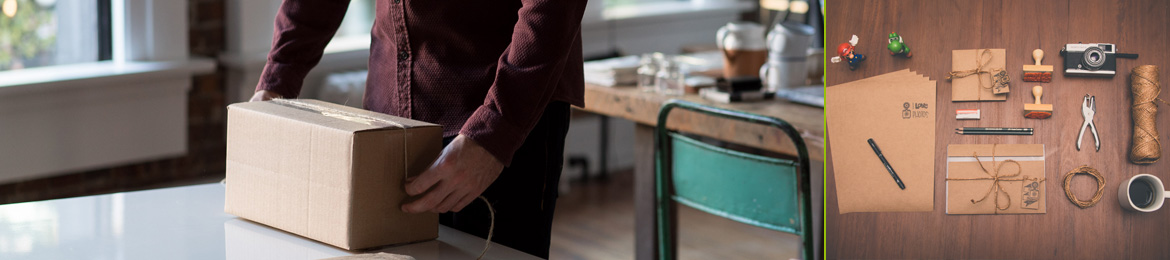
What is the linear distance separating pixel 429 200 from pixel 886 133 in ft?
1.61

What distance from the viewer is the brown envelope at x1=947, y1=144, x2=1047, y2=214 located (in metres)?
1.19

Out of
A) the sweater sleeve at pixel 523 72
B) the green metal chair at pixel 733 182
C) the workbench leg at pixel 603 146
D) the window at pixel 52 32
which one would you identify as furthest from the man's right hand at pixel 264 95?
the workbench leg at pixel 603 146

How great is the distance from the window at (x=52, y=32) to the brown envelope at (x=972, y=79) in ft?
8.18

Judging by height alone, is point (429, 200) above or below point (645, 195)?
above

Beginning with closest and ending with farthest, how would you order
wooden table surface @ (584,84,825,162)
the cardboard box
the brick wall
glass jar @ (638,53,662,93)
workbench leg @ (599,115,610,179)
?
the cardboard box, wooden table surface @ (584,84,825,162), glass jar @ (638,53,662,93), the brick wall, workbench leg @ (599,115,610,179)

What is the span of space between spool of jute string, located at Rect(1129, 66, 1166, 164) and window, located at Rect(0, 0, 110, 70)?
104 inches

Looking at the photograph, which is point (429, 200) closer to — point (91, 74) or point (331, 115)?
point (331, 115)

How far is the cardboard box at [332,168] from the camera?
1.13 meters

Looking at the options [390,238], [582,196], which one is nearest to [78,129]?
[582,196]

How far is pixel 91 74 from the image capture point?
2.92 m

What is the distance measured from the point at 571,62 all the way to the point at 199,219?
0.49m

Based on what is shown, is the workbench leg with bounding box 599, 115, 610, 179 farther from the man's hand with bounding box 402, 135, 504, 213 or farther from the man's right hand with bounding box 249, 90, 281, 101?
the man's hand with bounding box 402, 135, 504, 213

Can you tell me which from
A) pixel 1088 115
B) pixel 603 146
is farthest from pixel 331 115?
pixel 603 146

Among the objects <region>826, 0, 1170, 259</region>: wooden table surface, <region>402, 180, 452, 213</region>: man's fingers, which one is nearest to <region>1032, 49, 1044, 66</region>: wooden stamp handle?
<region>826, 0, 1170, 259</region>: wooden table surface
